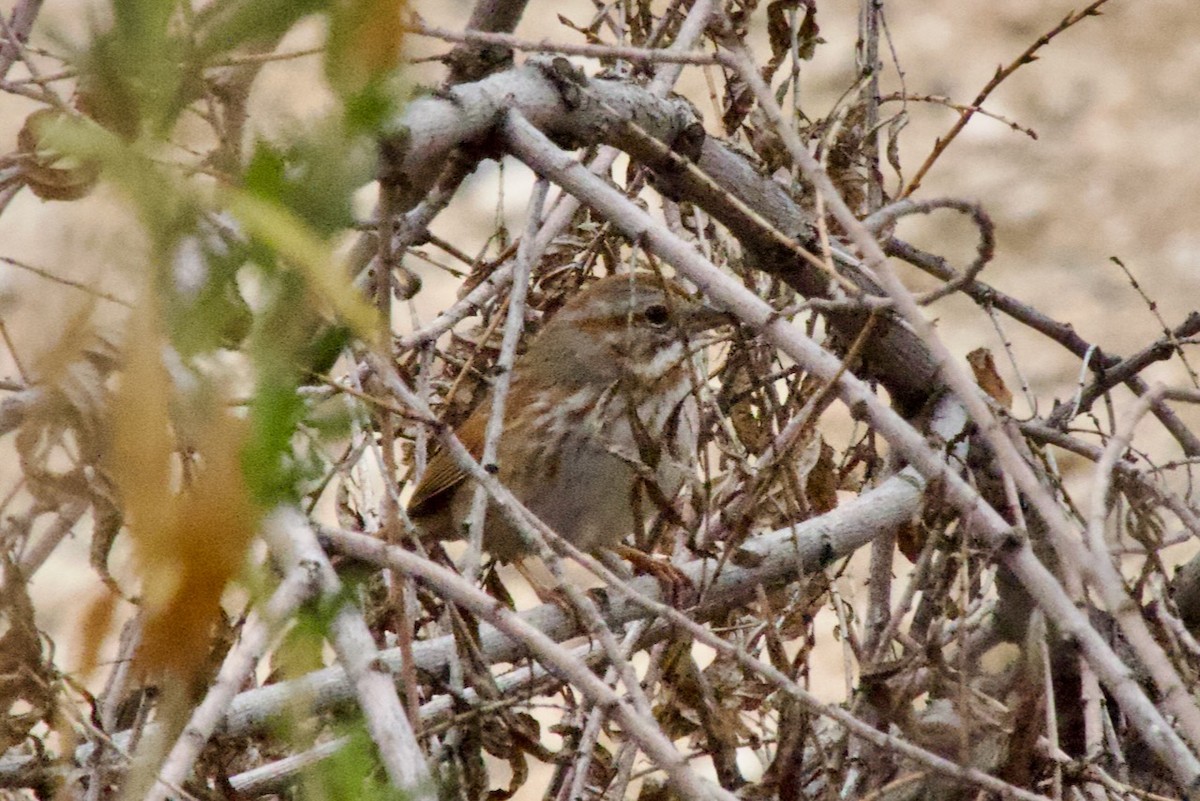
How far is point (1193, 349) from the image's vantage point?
8.25 m

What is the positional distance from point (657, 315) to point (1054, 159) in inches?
251

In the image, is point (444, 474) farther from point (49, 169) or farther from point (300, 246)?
point (300, 246)

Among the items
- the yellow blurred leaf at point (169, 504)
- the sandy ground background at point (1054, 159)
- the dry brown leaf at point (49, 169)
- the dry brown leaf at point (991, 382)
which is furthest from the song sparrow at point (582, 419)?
the sandy ground background at point (1054, 159)

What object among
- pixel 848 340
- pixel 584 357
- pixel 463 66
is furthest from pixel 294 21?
pixel 584 357

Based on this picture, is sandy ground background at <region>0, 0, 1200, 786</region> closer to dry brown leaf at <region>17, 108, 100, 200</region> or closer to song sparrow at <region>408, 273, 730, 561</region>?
song sparrow at <region>408, 273, 730, 561</region>

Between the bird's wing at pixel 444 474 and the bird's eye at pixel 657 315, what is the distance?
538 millimetres

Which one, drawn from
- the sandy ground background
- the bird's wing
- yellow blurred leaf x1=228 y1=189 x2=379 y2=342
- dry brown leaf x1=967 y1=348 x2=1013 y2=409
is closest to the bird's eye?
the bird's wing

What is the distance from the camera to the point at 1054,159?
9.80m

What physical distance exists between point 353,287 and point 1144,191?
963 centimetres

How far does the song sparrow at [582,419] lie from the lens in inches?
155

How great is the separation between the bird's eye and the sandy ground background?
3265mm

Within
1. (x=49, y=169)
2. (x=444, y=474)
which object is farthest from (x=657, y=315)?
(x=49, y=169)

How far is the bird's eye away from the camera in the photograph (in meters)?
4.22

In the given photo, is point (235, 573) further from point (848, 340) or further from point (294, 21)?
point (848, 340)
